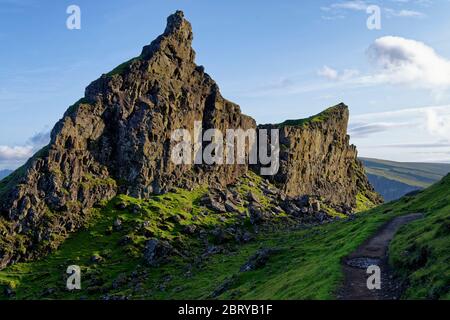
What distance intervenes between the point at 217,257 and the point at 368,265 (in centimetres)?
7386

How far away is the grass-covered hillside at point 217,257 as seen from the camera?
2376 inches

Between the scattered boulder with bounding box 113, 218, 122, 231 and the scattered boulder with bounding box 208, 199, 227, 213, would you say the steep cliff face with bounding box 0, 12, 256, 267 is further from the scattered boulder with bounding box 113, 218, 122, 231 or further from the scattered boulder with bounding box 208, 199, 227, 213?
the scattered boulder with bounding box 208, 199, 227, 213

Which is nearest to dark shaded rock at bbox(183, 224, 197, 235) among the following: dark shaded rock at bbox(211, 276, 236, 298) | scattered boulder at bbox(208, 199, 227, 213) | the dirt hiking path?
scattered boulder at bbox(208, 199, 227, 213)

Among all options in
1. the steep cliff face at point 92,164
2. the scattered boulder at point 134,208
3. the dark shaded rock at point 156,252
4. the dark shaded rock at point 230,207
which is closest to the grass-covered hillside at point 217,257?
the scattered boulder at point 134,208

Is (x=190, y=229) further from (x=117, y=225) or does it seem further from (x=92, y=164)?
(x=92, y=164)

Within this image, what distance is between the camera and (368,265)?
219ft

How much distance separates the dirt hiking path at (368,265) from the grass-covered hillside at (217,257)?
1629 mm

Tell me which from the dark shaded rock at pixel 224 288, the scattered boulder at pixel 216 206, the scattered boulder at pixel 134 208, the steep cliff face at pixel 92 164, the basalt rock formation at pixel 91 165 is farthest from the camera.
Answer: the scattered boulder at pixel 216 206

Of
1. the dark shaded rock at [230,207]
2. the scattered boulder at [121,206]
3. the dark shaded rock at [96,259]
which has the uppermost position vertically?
the scattered boulder at [121,206]

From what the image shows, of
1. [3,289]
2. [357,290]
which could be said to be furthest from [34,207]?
[357,290]

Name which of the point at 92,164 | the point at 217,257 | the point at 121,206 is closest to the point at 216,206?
the point at 121,206

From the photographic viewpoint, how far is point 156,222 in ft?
541

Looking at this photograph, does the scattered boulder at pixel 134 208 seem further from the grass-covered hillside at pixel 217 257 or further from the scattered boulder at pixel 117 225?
the scattered boulder at pixel 117 225

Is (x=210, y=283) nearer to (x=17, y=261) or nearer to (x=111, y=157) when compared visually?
(x=17, y=261)
